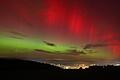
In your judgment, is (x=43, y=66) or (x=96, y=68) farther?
(x=96, y=68)

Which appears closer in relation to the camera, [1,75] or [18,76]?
[1,75]

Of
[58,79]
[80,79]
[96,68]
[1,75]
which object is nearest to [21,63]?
[58,79]

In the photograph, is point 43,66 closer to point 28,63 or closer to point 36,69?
point 36,69

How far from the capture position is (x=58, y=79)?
45.6 meters

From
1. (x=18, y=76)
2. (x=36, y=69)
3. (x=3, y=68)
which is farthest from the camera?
(x=36, y=69)

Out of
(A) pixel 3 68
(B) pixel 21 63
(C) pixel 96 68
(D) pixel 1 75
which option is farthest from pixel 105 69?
(D) pixel 1 75

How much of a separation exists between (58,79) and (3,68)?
Answer: 9.00 meters

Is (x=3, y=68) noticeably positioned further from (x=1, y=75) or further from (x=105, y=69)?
(x=105, y=69)

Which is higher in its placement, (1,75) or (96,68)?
(96,68)

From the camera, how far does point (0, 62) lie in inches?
1569

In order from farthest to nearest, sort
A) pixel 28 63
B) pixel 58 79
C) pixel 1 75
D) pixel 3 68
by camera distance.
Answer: pixel 28 63, pixel 58 79, pixel 3 68, pixel 1 75

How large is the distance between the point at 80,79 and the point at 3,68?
13.4m

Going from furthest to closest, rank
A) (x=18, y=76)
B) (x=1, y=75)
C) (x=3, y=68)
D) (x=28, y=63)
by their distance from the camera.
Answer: (x=28, y=63)
(x=3, y=68)
(x=18, y=76)
(x=1, y=75)

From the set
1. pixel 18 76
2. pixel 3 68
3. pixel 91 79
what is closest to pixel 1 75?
pixel 18 76
